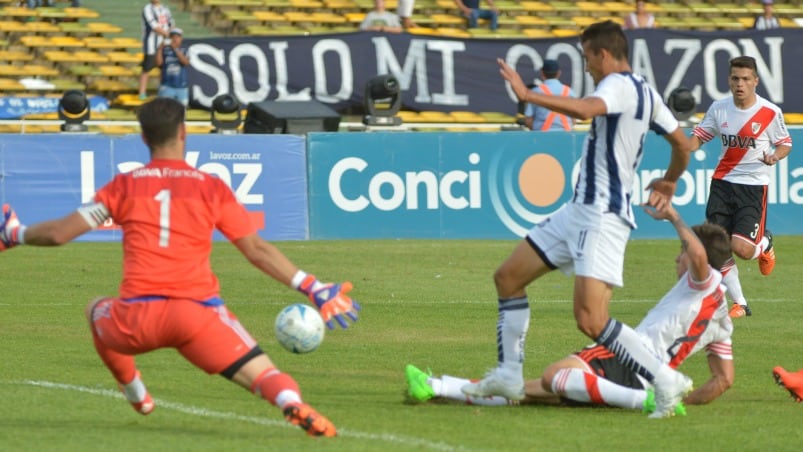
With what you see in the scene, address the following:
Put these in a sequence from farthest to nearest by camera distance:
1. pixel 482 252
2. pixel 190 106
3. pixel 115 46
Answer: pixel 115 46, pixel 190 106, pixel 482 252

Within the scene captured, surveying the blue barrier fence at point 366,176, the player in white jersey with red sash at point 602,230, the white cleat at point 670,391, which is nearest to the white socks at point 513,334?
the player in white jersey with red sash at point 602,230

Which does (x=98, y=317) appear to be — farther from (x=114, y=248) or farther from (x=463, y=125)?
(x=463, y=125)

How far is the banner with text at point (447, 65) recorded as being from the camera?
2355 cm

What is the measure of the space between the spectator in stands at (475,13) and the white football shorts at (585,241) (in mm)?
20375

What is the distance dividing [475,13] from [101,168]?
1059 centimetres

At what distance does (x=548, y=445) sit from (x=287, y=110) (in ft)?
45.7

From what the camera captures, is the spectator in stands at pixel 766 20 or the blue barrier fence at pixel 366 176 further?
the spectator in stands at pixel 766 20

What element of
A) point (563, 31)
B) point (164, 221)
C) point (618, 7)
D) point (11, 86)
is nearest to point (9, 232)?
point (164, 221)

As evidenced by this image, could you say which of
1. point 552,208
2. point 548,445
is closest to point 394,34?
point 552,208

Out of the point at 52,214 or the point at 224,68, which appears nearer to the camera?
the point at 52,214

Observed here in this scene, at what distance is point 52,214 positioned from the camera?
19.3m

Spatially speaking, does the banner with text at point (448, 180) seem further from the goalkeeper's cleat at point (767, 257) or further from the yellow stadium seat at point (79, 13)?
the yellow stadium seat at point (79, 13)

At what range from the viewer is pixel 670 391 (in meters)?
7.73

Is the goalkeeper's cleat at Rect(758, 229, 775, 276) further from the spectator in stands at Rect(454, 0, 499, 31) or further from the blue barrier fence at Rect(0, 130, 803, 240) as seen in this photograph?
the spectator in stands at Rect(454, 0, 499, 31)
